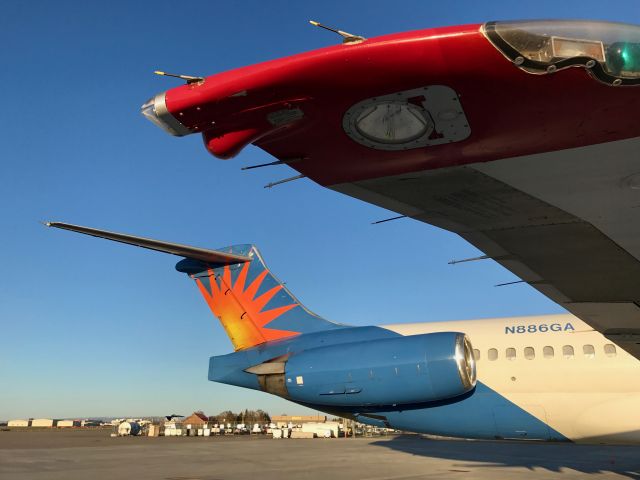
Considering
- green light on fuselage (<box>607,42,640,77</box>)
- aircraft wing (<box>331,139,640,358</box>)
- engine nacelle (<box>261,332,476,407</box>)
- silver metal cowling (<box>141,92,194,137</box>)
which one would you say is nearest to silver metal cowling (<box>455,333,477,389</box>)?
engine nacelle (<box>261,332,476,407</box>)

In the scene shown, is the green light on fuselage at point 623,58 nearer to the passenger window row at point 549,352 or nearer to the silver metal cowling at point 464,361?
the silver metal cowling at point 464,361

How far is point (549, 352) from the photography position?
39.9 feet

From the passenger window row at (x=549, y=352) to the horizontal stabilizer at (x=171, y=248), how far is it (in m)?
6.76

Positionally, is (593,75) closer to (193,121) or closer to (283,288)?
(193,121)

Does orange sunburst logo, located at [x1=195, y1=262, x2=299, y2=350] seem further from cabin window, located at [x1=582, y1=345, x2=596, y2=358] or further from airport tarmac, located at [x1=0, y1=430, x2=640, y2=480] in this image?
cabin window, located at [x1=582, y1=345, x2=596, y2=358]

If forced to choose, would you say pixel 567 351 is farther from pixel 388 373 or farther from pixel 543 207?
pixel 543 207

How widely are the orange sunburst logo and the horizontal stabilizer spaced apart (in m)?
0.29

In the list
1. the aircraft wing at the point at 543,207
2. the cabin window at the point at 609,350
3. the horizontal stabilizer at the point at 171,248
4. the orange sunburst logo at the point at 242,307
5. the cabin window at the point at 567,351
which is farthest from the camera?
the orange sunburst logo at the point at 242,307

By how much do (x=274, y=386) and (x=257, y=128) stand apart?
875cm

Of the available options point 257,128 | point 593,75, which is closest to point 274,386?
point 257,128

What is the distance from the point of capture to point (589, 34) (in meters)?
2.42

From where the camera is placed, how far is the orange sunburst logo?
13.6 metres

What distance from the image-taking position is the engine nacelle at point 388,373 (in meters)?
9.17

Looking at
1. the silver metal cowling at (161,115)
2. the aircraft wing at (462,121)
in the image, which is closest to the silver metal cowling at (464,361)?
the aircraft wing at (462,121)
